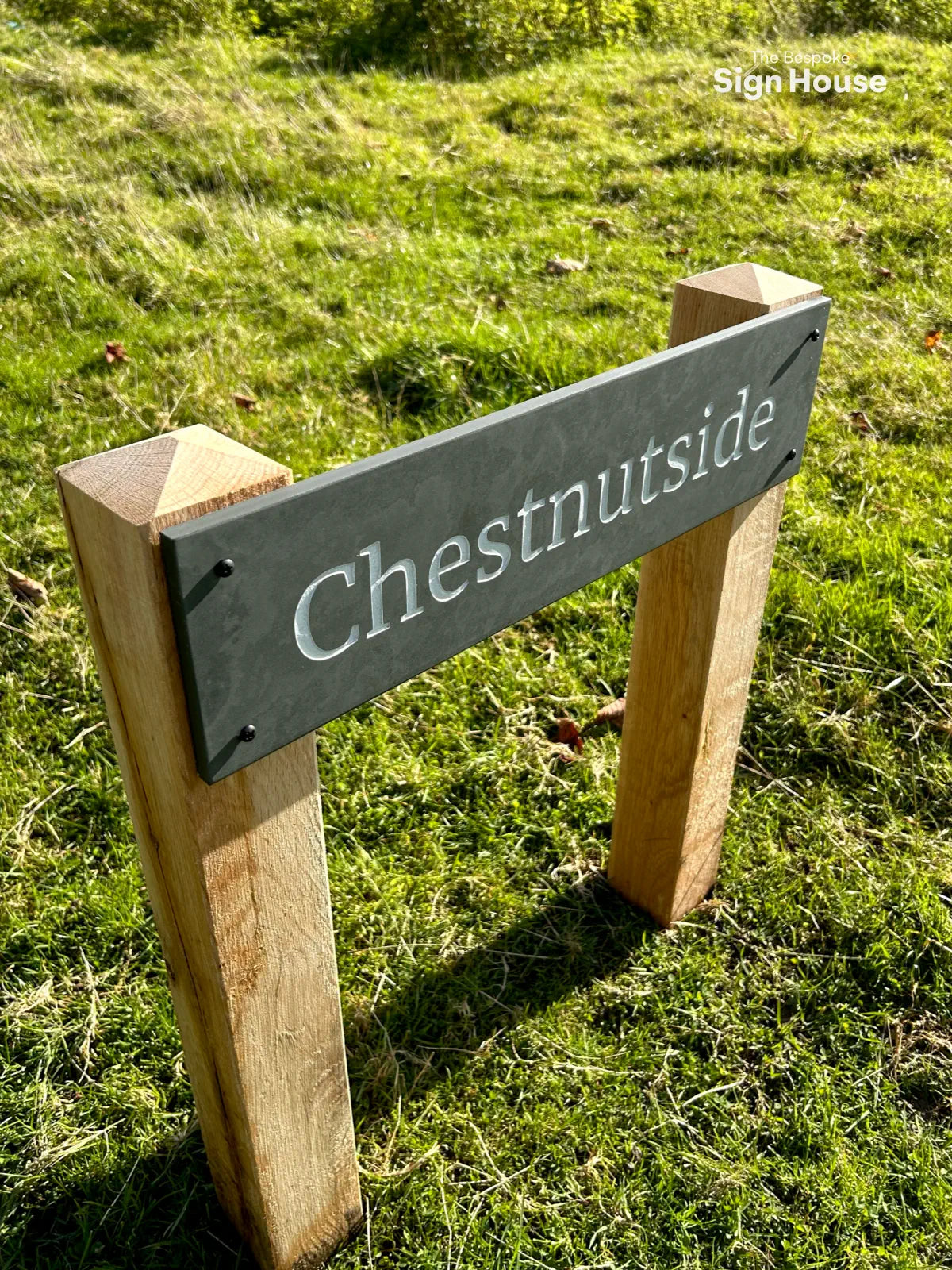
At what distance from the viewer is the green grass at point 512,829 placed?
199cm

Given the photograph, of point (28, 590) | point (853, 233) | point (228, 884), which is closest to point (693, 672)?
point (228, 884)

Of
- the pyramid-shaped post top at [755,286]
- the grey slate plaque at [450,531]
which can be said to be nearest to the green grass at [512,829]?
the grey slate plaque at [450,531]

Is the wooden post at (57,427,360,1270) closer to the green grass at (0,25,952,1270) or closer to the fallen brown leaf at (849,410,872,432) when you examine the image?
the green grass at (0,25,952,1270)

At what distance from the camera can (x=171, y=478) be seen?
→ 1.14 metres

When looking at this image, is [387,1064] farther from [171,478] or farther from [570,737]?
[171,478]

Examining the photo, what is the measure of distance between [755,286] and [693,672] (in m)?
0.75

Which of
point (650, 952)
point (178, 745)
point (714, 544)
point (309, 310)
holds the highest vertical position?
point (178, 745)

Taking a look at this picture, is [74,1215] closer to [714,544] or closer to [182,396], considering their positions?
[714,544]

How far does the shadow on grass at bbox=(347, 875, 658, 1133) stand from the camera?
2.18m

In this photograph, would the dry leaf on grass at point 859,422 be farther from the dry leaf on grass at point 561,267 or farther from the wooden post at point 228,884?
the wooden post at point 228,884

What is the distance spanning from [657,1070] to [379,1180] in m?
0.59

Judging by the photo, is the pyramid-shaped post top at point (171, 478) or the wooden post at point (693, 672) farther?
the wooden post at point (693, 672)

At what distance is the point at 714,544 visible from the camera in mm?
2021

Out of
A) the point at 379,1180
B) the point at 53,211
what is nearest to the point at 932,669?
the point at 379,1180
